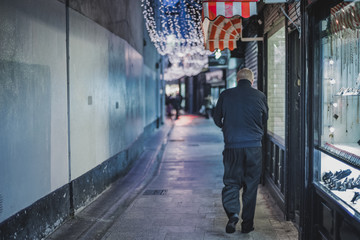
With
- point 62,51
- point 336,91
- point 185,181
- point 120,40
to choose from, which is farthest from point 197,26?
point 336,91

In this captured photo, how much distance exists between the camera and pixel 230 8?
544cm

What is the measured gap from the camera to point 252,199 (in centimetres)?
570

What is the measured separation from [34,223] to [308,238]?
326cm

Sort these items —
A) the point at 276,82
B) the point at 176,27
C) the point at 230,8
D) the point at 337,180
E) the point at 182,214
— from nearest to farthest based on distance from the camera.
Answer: the point at 337,180
the point at 230,8
the point at 182,214
the point at 276,82
the point at 176,27

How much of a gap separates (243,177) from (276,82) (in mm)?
2755

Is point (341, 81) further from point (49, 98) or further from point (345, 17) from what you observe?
point (49, 98)

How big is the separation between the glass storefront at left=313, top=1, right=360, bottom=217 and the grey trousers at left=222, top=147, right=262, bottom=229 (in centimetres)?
101

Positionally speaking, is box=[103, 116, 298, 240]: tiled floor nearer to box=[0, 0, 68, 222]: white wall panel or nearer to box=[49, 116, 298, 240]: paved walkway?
box=[49, 116, 298, 240]: paved walkway

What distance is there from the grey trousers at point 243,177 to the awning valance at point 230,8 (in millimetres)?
1733

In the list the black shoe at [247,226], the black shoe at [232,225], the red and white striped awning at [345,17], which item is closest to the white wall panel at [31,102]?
the black shoe at [232,225]

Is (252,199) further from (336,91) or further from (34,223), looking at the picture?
(34,223)

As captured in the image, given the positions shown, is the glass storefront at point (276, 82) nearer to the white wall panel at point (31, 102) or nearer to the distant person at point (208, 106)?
the white wall panel at point (31, 102)

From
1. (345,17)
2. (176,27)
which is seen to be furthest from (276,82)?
(176,27)

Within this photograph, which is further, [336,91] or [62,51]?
[62,51]
